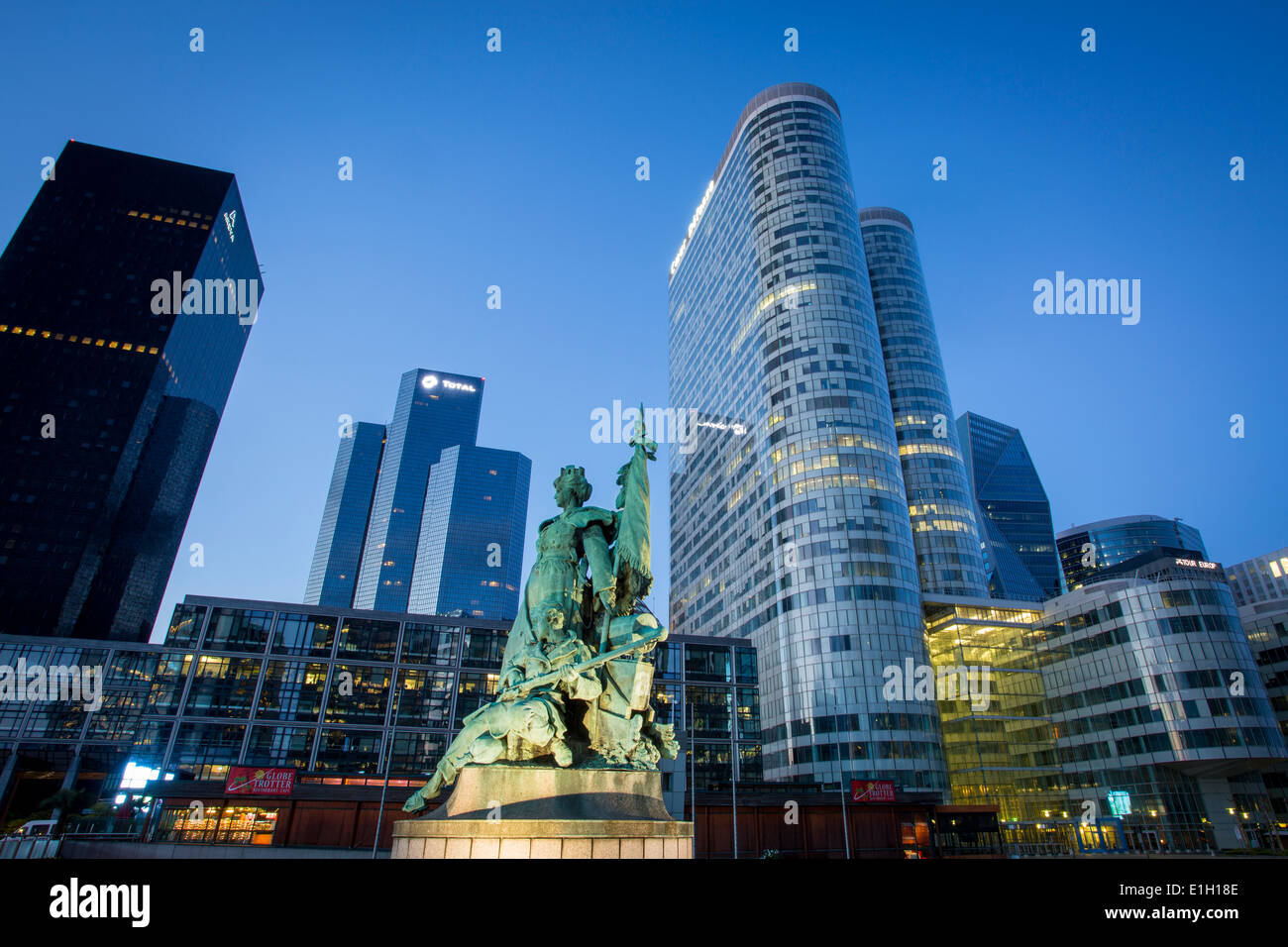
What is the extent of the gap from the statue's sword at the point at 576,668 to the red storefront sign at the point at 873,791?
119 feet

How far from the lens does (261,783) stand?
3756 centimetres

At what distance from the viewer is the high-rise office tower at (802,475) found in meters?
73.3

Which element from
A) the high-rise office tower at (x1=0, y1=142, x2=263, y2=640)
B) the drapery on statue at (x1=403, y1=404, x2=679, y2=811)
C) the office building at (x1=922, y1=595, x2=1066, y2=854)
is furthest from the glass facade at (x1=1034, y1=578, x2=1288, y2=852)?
the high-rise office tower at (x1=0, y1=142, x2=263, y2=640)

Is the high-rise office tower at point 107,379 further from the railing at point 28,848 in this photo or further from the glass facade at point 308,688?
the railing at point 28,848

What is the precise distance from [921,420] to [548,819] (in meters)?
122

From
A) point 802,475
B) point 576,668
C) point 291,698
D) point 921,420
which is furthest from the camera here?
point 921,420

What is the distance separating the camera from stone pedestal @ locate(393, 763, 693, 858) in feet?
32.7

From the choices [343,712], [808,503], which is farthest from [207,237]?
[808,503]
